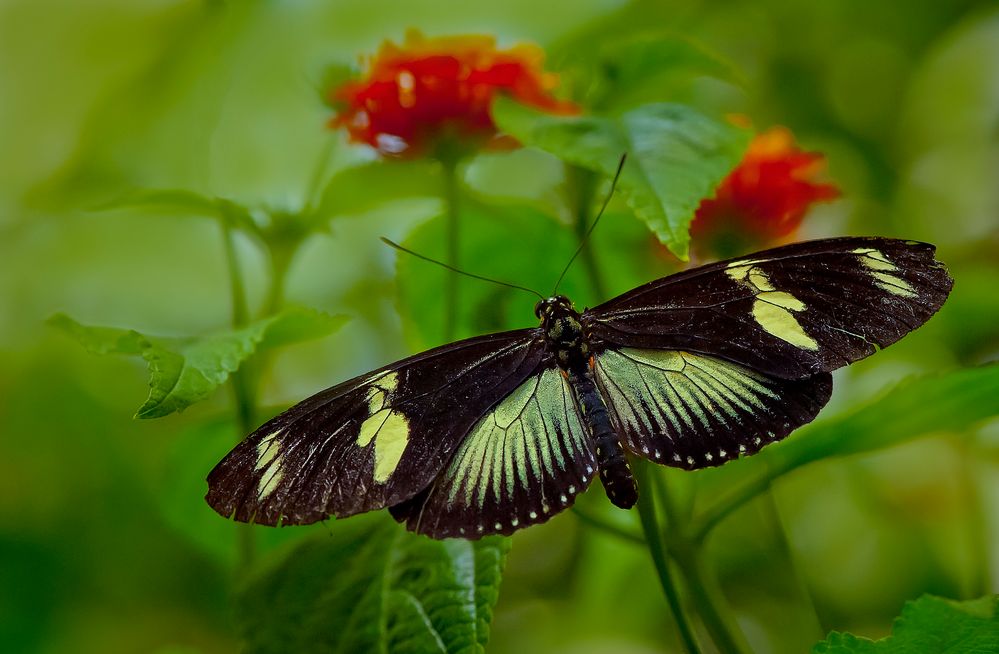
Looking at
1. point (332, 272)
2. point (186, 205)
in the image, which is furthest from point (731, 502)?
point (332, 272)

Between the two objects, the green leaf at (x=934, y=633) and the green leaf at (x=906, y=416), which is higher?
the green leaf at (x=906, y=416)

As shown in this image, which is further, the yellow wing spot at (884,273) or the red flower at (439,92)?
the red flower at (439,92)

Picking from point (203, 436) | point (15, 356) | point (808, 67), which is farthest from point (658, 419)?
point (808, 67)

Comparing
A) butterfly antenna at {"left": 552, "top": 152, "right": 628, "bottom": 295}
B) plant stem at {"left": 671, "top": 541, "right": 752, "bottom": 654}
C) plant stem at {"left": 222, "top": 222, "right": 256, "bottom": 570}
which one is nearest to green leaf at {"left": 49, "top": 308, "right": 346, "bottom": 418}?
plant stem at {"left": 222, "top": 222, "right": 256, "bottom": 570}

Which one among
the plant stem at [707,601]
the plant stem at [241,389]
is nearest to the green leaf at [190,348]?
the plant stem at [241,389]

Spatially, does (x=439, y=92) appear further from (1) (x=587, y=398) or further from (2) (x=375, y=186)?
(1) (x=587, y=398)

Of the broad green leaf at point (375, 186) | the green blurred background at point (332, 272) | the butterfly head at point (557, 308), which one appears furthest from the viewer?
the green blurred background at point (332, 272)

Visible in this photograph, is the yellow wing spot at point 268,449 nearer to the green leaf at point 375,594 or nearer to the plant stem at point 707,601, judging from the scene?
the green leaf at point 375,594
